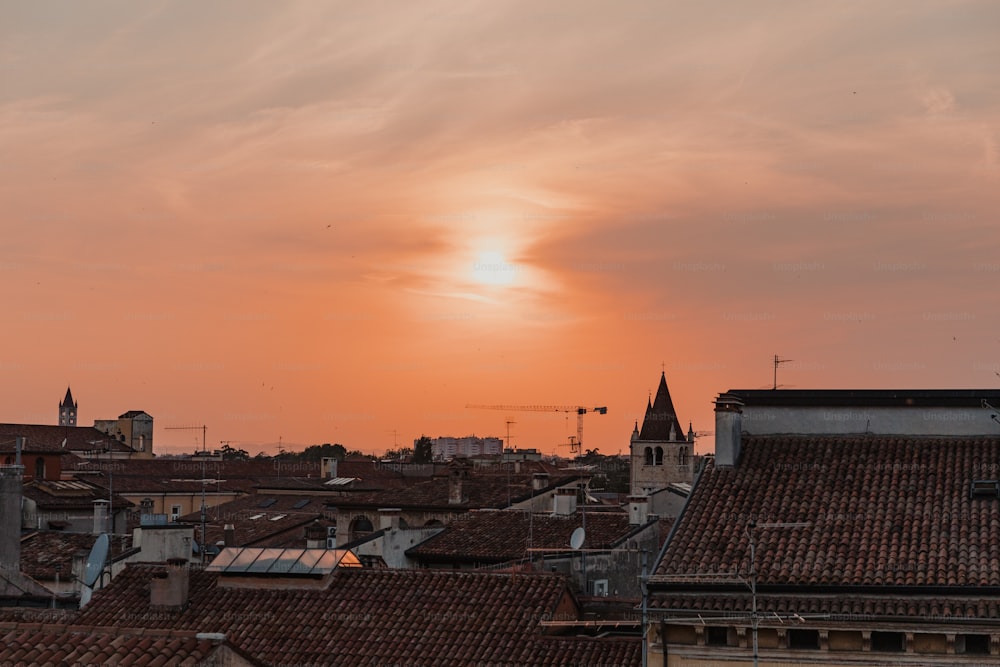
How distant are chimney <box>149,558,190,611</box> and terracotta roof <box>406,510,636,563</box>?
1181 cm

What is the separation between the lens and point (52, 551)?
4162 cm

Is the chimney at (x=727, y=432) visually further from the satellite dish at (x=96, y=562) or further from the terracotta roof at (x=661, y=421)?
the terracotta roof at (x=661, y=421)

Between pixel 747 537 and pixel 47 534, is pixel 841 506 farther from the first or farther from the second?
pixel 47 534

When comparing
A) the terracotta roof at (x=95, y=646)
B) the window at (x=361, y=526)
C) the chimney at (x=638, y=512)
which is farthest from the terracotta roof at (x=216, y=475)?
the terracotta roof at (x=95, y=646)

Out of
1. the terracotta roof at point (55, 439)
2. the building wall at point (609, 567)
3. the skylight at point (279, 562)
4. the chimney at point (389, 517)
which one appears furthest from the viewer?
the terracotta roof at point (55, 439)

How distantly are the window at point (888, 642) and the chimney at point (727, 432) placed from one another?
6.15 meters

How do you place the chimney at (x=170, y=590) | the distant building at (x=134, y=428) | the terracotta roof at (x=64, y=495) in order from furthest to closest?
the distant building at (x=134, y=428) < the terracotta roof at (x=64, y=495) < the chimney at (x=170, y=590)

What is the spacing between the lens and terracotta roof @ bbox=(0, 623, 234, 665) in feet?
63.0

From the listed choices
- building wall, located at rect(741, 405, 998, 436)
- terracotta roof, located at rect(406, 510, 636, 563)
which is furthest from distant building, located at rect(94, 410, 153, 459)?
building wall, located at rect(741, 405, 998, 436)

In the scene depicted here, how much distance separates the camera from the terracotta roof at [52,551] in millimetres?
39219

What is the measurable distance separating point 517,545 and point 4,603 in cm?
1423

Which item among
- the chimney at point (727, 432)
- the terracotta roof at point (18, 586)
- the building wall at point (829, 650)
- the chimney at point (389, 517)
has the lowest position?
the terracotta roof at point (18, 586)

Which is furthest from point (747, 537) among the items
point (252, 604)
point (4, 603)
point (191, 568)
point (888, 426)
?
point (4, 603)

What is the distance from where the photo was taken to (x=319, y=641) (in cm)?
2847
